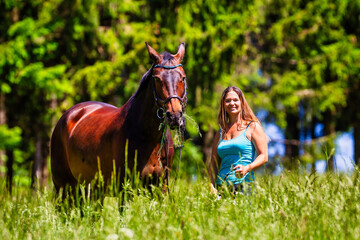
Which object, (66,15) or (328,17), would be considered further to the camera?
(328,17)

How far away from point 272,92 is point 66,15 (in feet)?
24.4

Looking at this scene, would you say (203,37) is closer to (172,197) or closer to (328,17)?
(328,17)

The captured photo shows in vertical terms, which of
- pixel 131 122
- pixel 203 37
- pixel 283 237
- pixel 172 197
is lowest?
pixel 283 237

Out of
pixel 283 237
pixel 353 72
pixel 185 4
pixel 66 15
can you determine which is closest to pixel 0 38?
pixel 66 15

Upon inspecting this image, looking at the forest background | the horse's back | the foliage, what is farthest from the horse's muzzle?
the foliage

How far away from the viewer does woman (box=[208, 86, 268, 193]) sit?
4500 mm

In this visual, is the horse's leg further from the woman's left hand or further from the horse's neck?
the woman's left hand

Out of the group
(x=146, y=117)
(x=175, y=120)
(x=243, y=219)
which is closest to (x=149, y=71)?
(x=146, y=117)

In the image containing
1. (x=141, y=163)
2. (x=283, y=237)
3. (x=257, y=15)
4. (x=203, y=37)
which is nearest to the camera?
(x=283, y=237)

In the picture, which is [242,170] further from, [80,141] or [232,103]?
[80,141]

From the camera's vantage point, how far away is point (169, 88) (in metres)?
4.40

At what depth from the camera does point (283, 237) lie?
3.21 meters

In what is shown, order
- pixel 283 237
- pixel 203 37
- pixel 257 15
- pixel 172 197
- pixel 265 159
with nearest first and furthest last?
pixel 283 237 < pixel 172 197 < pixel 265 159 < pixel 203 37 < pixel 257 15

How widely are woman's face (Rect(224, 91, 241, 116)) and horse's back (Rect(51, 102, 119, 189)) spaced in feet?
4.93
